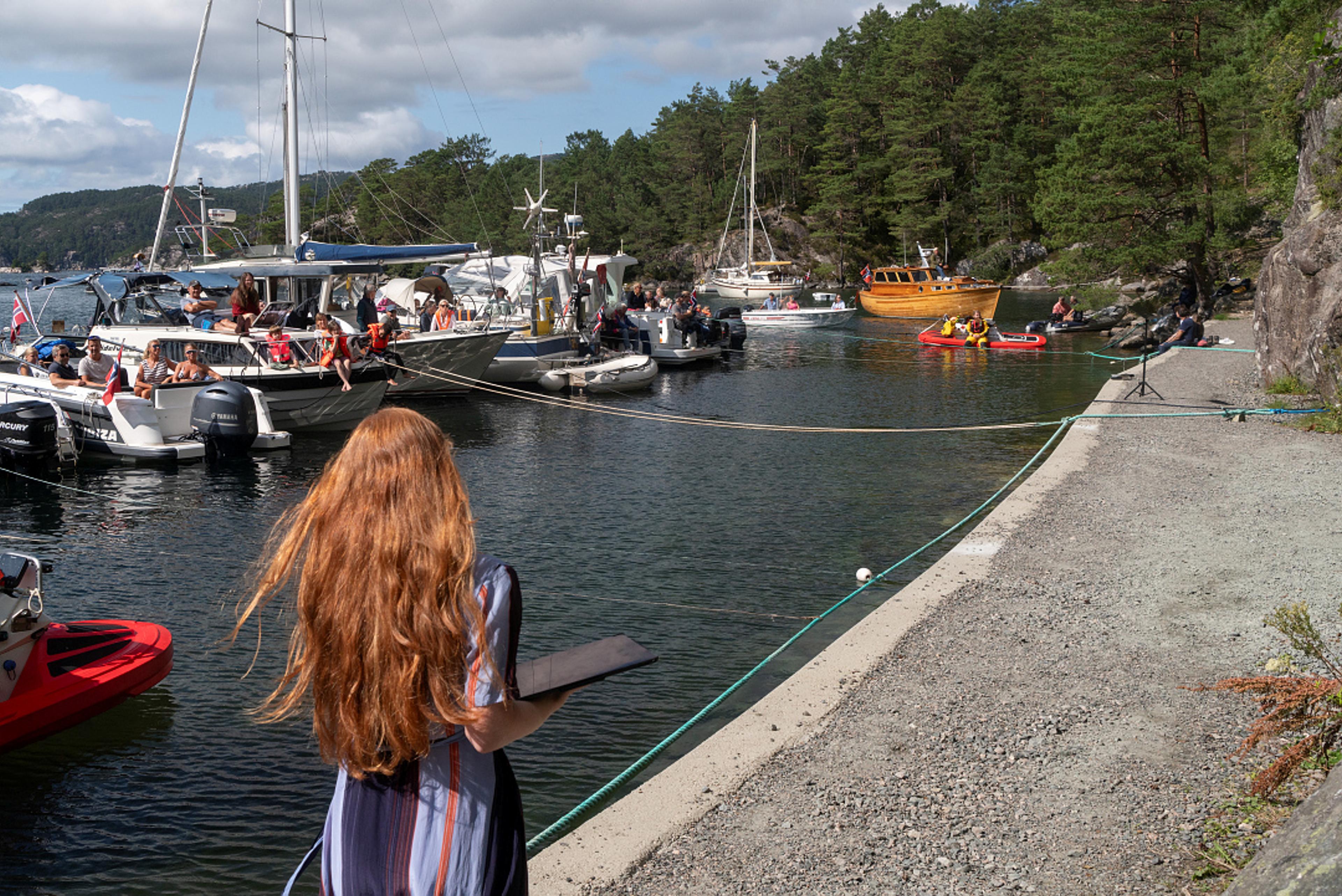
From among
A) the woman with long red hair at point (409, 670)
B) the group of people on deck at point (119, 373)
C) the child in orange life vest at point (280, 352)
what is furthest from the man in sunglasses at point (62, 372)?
the woman with long red hair at point (409, 670)

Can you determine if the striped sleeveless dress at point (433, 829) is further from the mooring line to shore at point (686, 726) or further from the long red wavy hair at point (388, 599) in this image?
the mooring line to shore at point (686, 726)

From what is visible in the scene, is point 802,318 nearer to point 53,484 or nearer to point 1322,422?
point 1322,422

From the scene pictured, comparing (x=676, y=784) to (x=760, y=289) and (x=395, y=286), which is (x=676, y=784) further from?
(x=760, y=289)

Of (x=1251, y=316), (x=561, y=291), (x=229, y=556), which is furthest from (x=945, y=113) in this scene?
(x=229, y=556)

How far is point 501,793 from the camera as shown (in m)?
2.28

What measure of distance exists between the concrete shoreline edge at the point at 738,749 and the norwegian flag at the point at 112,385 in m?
14.8

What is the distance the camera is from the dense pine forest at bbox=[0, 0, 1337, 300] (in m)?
36.6

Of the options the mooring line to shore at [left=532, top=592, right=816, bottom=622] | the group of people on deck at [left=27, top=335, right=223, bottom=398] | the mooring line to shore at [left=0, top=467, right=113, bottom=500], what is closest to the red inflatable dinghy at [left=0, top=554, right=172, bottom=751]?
the mooring line to shore at [left=532, top=592, right=816, bottom=622]

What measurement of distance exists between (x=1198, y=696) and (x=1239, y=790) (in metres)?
1.37

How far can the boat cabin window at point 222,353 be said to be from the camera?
20469mm

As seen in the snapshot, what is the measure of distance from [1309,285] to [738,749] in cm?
1540

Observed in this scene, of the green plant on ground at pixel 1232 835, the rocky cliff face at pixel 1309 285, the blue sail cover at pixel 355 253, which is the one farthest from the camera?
the blue sail cover at pixel 355 253

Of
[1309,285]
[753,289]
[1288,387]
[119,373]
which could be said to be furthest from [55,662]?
[753,289]

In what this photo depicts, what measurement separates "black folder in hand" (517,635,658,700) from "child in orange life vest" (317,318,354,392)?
1970 cm
